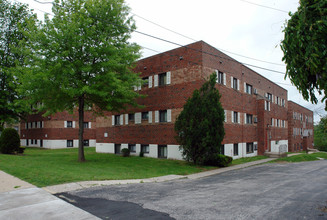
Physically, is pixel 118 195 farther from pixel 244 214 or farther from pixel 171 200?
pixel 244 214

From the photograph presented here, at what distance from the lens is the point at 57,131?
130 feet

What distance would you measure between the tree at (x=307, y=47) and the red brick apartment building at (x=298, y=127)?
39.5m

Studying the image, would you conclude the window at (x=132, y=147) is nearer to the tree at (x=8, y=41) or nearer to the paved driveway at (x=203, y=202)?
the tree at (x=8, y=41)

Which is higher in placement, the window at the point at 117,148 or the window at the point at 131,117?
the window at the point at 131,117

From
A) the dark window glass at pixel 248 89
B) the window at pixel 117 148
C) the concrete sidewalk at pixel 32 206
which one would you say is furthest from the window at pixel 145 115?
the concrete sidewalk at pixel 32 206

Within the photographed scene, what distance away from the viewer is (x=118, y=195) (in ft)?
28.3

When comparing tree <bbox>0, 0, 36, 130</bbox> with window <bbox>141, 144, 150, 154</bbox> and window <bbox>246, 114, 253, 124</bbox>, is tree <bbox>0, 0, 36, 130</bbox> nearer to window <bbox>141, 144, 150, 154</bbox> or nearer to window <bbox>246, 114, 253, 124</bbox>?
window <bbox>141, 144, 150, 154</bbox>

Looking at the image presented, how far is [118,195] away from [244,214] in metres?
4.24

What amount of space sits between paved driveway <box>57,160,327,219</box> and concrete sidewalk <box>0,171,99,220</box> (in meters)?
0.41

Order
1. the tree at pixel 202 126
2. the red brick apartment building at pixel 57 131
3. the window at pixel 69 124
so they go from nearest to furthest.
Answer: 1. the tree at pixel 202 126
2. the red brick apartment building at pixel 57 131
3. the window at pixel 69 124

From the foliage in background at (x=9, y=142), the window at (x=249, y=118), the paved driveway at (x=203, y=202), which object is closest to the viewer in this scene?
the paved driveway at (x=203, y=202)

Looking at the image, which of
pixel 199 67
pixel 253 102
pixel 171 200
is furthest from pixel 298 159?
pixel 171 200

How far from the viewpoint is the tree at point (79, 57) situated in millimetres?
15922

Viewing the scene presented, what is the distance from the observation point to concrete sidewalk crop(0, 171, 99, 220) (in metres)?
6.32
